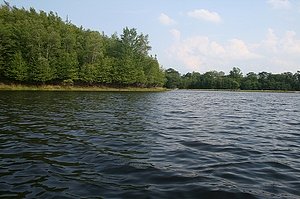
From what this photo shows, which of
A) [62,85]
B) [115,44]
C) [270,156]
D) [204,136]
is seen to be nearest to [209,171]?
[270,156]

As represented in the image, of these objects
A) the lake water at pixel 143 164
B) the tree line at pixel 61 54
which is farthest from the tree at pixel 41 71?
the lake water at pixel 143 164

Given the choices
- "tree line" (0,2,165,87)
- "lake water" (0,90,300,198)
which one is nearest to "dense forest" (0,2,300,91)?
"tree line" (0,2,165,87)

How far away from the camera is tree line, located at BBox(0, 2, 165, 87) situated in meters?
76.5

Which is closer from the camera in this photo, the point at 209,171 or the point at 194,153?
the point at 209,171

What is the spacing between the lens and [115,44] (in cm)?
12569

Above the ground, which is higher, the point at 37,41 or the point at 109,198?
the point at 37,41

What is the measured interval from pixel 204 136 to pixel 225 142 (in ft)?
5.97

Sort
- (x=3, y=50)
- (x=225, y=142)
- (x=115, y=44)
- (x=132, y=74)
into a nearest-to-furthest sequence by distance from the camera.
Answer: (x=225, y=142) → (x=3, y=50) → (x=132, y=74) → (x=115, y=44)

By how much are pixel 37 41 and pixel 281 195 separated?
83.1 meters

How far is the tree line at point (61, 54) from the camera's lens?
76.5 meters

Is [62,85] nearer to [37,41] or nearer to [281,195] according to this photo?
[37,41]

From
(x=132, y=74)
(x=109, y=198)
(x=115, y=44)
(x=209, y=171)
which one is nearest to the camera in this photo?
(x=109, y=198)

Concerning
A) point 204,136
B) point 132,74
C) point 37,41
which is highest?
point 37,41

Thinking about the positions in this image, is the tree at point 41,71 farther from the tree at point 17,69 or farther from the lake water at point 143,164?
the lake water at point 143,164
